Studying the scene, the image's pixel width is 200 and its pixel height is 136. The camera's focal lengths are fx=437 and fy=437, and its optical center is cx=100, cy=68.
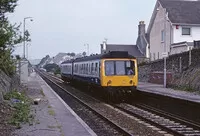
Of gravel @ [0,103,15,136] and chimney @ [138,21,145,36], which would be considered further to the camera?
chimney @ [138,21,145,36]

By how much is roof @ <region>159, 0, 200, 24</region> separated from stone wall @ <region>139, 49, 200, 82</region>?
8.32 metres

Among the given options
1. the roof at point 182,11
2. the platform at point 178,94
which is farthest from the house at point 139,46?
the platform at point 178,94

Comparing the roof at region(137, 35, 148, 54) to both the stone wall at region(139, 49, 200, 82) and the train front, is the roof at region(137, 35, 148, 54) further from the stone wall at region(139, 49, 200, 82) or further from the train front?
the train front

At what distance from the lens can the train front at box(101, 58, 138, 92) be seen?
80.0ft

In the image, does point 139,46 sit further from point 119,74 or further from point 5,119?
point 5,119

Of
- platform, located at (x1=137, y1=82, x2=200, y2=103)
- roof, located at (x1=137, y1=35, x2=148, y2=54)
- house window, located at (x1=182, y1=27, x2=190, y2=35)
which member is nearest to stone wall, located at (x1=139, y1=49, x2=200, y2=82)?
platform, located at (x1=137, y1=82, x2=200, y2=103)

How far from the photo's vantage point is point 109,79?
24.4 m

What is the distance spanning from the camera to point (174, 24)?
49812 millimetres

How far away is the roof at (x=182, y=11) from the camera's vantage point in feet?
166

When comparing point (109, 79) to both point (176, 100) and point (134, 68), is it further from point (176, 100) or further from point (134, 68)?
point (176, 100)

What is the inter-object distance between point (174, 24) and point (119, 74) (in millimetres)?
26812

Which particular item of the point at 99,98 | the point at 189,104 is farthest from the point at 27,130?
the point at 99,98

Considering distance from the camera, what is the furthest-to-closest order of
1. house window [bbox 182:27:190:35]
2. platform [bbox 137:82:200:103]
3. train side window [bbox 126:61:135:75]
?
house window [bbox 182:27:190:35]
train side window [bbox 126:61:135:75]
platform [bbox 137:82:200:103]

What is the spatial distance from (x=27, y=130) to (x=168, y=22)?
135 ft
